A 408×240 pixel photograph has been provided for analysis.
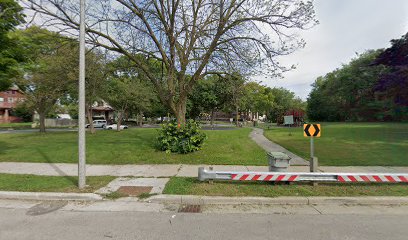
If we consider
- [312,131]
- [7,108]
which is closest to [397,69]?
[312,131]

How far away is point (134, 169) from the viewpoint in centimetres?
816

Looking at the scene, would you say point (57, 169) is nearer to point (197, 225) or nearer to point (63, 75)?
point (197, 225)

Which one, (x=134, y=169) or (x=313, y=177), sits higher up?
(x=313, y=177)

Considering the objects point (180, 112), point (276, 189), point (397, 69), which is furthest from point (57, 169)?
point (397, 69)

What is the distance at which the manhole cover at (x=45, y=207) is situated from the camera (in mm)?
4719

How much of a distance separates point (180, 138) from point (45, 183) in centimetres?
541

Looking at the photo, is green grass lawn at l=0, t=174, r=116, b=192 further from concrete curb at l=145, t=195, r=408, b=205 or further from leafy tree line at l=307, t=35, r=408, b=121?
leafy tree line at l=307, t=35, r=408, b=121

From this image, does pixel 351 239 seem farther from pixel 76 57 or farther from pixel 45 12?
pixel 76 57

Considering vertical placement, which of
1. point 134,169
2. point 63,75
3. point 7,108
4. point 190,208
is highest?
point 63,75

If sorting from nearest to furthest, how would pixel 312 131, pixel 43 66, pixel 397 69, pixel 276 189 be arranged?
pixel 276 189
pixel 312 131
pixel 43 66
pixel 397 69

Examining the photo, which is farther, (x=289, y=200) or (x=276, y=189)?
(x=276, y=189)

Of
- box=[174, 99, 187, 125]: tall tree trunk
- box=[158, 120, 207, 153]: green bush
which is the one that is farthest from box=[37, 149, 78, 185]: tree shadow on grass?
box=[174, 99, 187, 125]: tall tree trunk

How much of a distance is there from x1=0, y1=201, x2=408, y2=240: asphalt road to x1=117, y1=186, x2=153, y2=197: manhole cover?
99 centimetres

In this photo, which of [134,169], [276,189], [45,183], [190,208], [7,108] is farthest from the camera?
[7,108]
